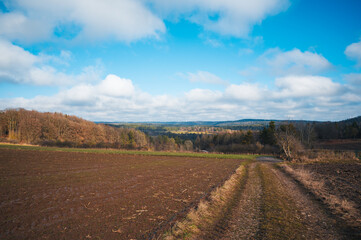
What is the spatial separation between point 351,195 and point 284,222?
26.9ft

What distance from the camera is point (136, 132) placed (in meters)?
111

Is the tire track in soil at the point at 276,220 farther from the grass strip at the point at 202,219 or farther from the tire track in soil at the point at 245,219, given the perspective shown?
the grass strip at the point at 202,219

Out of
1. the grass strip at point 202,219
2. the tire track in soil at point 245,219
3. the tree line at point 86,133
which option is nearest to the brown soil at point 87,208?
the grass strip at point 202,219

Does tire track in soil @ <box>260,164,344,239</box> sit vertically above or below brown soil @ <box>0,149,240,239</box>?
below

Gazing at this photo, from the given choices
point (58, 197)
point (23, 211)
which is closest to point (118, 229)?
point (23, 211)

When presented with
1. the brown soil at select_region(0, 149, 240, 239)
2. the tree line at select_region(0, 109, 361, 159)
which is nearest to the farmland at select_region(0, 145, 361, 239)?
the brown soil at select_region(0, 149, 240, 239)

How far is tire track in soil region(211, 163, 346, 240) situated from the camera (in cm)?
667

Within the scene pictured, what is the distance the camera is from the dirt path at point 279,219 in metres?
6.70

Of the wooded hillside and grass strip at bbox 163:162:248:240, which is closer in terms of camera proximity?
grass strip at bbox 163:162:248:240

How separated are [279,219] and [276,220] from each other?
238 mm

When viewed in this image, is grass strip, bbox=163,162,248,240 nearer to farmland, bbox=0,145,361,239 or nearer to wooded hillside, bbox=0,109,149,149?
farmland, bbox=0,145,361,239

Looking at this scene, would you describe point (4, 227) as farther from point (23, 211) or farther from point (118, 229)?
point (118, 229)

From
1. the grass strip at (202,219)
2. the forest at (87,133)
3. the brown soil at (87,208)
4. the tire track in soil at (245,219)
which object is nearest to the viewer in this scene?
the brown soil at (87,208)

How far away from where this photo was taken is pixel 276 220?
7965mm
